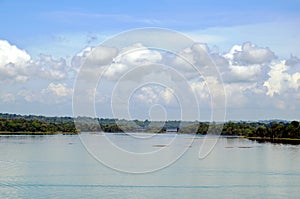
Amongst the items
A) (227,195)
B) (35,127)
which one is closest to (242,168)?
(227,195)

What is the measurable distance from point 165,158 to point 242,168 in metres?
7.27

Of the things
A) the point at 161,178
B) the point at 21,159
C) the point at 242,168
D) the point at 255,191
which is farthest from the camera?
the point at 21,159

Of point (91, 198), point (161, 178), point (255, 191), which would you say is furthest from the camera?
point (161, 178)

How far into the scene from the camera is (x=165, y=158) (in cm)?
3556

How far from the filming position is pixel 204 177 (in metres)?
25.2

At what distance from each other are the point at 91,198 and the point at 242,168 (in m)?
12.7

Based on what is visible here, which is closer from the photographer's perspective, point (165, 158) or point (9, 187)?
point (9, 187)

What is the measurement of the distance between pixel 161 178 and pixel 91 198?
19.8 feet

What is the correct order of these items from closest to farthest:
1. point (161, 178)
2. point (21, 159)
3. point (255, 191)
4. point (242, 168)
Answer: point (255, 191) < point (161, 178) < point (242, 168) < point (21, 159)

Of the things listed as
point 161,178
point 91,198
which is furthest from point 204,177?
point 91,198

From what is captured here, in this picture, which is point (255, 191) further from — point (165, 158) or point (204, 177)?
point (165, 158)

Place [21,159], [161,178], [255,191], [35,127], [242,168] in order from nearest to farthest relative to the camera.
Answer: [255,191], [161,178], [242,168], [21,159], [35,127]

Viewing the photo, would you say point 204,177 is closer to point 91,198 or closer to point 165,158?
point 91,198

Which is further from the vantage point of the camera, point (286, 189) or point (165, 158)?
point (165, 158)
